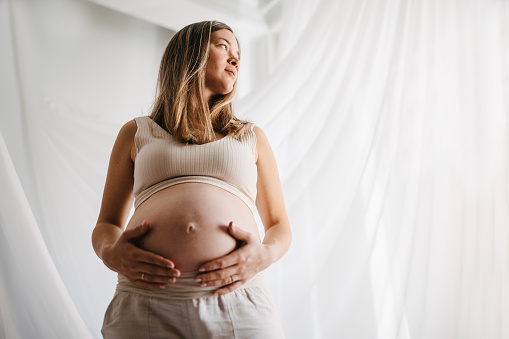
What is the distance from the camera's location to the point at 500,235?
94 centimetres

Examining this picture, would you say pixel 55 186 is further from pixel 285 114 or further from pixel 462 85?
pixel 462 85

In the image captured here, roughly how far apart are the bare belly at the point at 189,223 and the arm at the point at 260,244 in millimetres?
27

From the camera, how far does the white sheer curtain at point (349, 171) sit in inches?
39.4

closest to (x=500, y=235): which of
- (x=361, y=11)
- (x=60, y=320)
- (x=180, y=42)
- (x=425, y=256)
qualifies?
(x=425, y=256)

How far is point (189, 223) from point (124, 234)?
121 mm

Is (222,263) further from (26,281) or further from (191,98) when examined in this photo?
(26,281)

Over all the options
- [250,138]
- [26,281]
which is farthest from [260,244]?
[26,281]

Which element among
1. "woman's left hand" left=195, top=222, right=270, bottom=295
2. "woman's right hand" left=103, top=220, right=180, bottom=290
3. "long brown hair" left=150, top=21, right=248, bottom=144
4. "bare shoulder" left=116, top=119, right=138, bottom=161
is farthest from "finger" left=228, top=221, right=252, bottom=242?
"bare shoulder" left=116, top=119, right=138, bottom=161

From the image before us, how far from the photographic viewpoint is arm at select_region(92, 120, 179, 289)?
686 millimetres

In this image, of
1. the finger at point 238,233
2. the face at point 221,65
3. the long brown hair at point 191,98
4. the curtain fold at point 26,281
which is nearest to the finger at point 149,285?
the finger at point 238,233

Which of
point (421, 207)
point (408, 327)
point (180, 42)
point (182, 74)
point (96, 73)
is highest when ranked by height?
point (96, 73)

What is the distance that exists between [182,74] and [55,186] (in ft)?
1.97

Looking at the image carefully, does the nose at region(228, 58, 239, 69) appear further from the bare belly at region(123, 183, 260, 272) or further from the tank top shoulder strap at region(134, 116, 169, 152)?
the bare belly at region(123, 183, 260, 272)

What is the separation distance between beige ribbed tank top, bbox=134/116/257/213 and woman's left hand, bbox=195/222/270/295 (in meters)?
0.15
